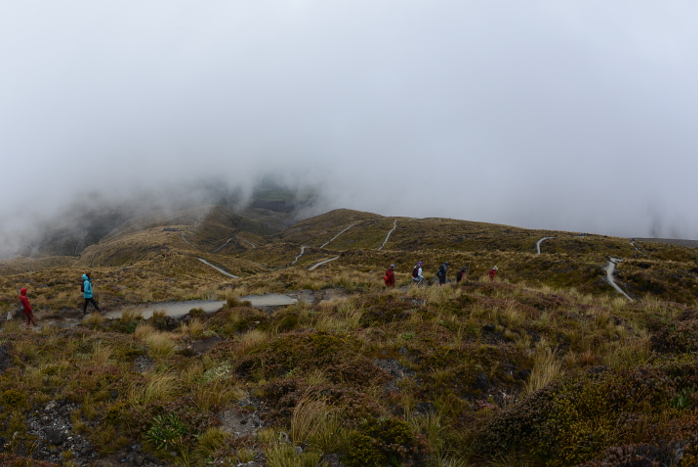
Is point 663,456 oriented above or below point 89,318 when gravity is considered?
above

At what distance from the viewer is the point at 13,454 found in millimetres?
4414

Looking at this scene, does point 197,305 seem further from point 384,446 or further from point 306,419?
point 384,446

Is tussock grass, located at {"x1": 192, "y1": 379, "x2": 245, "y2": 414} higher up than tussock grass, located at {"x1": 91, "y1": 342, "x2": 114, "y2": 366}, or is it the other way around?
tussock grass, located at {"x1": 192, "y1": 379, "x2": 245, "y2": 414}

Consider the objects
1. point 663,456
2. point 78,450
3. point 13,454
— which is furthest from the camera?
point 78,450

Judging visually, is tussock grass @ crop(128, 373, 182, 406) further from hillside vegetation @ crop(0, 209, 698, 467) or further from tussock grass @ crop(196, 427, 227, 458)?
tussock grass @ crop(196, 427, 227, 458)

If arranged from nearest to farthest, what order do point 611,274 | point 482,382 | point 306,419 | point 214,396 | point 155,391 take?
point 306,419 → point 214,396 → point 155,391 → point 482,382 → point 611,274

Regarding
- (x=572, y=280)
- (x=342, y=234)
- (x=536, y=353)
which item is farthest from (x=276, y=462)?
(x=342, y=234)

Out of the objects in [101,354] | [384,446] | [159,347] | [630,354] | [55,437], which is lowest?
[159,347]

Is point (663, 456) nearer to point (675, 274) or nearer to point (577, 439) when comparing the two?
point (577, 439)

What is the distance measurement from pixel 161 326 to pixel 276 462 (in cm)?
1302

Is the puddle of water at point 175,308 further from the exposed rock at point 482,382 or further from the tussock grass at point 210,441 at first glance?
the exposed rock at point 482,382

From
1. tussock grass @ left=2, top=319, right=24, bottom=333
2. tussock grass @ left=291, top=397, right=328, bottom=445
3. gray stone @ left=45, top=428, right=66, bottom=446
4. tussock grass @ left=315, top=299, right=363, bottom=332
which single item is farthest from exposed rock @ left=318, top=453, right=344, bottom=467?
tussock grass @ left=2, top=319, right=24, bottom=333

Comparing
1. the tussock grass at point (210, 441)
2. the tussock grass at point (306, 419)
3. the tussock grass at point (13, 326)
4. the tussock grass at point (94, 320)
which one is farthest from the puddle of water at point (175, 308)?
the tussock grass at point (306, 419)

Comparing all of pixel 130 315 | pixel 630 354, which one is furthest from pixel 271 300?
pixel 630 354
